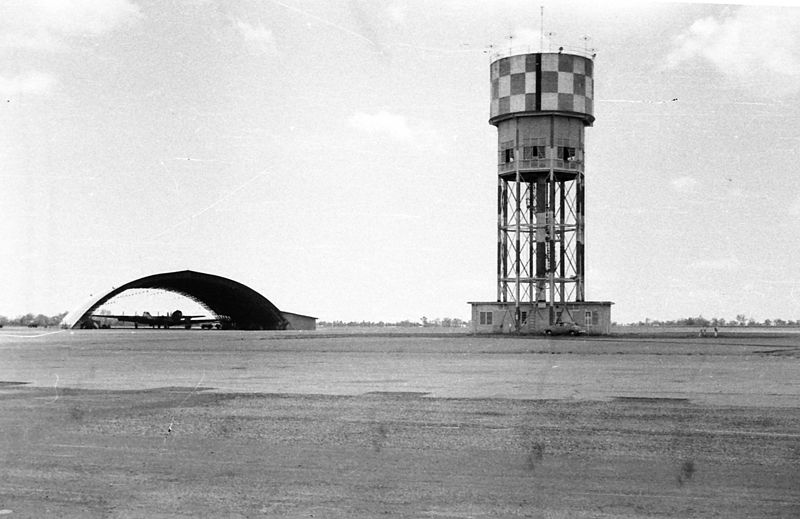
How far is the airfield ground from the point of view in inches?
317

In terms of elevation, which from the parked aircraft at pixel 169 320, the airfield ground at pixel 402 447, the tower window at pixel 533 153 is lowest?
the airfield ground at pixel 402 447

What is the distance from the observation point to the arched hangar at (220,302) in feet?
273

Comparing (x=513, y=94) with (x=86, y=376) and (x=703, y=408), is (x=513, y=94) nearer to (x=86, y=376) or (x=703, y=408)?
(x=86, y=376)

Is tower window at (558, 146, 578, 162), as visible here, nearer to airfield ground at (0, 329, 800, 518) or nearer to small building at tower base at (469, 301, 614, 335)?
small building at tower base at (469, 301, 614, 335)

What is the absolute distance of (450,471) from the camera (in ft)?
31.1

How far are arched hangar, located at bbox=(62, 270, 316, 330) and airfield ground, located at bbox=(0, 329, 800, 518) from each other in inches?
2486

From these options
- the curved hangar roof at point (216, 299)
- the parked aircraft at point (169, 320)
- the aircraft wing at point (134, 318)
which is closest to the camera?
the curved hangar roof at point (216, 299)

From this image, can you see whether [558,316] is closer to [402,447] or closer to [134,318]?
[134,318]

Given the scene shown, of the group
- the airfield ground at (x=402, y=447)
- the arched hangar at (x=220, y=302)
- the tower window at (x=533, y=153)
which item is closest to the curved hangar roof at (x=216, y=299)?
the arched hangar at (x=220, y=302)

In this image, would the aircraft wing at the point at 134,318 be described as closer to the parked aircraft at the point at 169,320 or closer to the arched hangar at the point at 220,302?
the parked aircraft at the point at 169,320

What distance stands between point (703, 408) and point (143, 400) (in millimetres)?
10131

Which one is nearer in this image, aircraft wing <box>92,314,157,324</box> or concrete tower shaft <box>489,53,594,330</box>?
concrete tower shaft <box>489,53,594,330</box>

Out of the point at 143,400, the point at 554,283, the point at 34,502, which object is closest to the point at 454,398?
the point at 143,400

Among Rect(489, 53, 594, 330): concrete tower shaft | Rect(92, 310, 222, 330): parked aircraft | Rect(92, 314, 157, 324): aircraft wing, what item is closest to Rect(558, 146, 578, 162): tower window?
Rect(489, 53, 594, 330): concrete tower shaft
